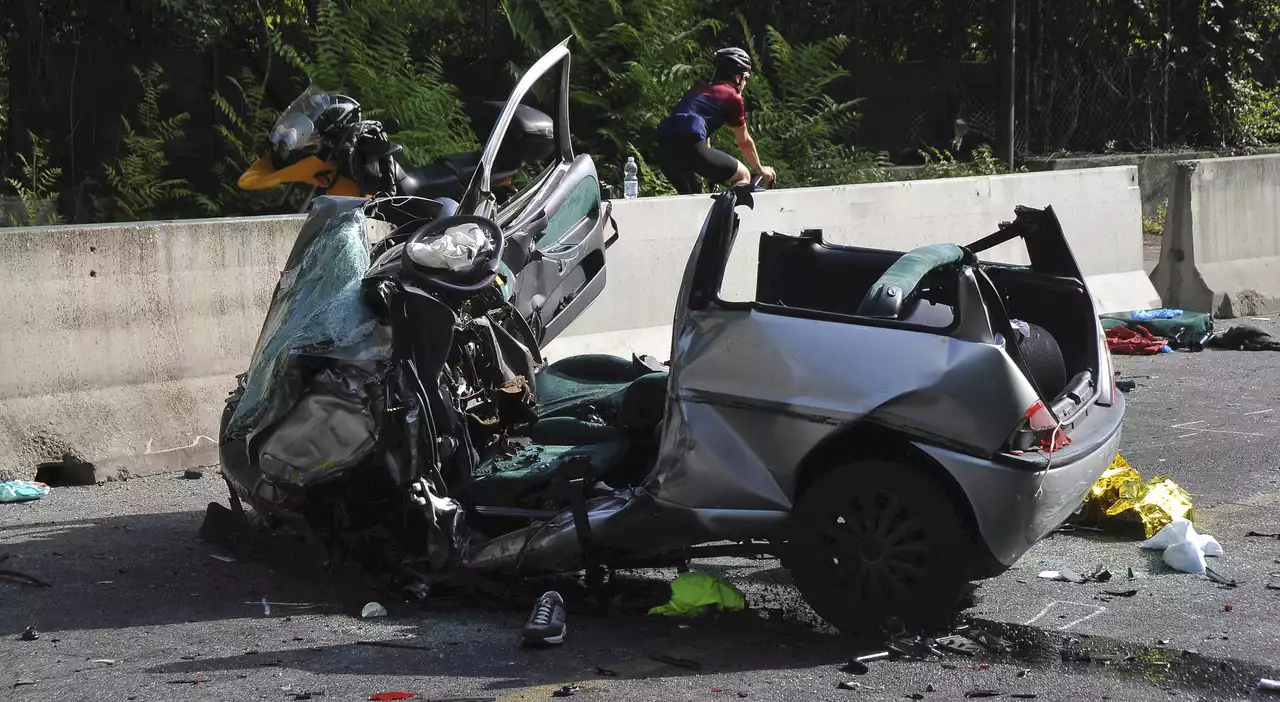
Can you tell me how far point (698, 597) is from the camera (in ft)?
17.8

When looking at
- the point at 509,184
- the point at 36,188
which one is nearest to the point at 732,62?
the point at 509,184

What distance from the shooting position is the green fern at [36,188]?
511 inches

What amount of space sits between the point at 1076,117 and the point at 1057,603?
15972 millimetres

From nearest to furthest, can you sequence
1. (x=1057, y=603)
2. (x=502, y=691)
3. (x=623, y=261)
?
(x=502, y=691), (x=1057, y=603), (x=623, y=261)

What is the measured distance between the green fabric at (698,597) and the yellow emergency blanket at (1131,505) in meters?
1.90

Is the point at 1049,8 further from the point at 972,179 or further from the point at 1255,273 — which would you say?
the point at 972,179

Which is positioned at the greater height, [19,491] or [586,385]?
[586,385]

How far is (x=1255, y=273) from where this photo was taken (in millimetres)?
13195

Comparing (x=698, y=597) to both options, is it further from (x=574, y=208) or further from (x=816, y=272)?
(x=574, y=208)

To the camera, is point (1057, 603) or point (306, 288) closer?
point (1057, 603)

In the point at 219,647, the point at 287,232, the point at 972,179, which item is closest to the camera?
the point at 219,647

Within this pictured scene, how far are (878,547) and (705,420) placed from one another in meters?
0.71

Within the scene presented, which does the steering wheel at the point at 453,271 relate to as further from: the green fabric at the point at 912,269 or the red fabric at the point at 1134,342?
the red fabric at the point at 1134,342

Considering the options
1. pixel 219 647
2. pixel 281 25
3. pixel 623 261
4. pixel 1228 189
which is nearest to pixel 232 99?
pixel 281 25
